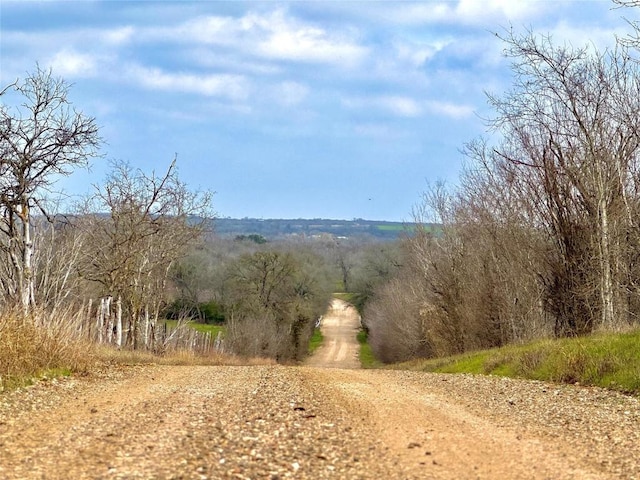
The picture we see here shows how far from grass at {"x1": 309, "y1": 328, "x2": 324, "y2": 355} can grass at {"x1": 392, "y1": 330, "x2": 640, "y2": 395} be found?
50.0m

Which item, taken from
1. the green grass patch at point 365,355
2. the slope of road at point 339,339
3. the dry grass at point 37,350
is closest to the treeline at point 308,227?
the slope of road at point 339,339

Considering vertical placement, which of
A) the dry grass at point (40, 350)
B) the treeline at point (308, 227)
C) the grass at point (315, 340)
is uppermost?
the treeline at point (308, 227)

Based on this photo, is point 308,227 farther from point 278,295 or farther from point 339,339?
point 278,295

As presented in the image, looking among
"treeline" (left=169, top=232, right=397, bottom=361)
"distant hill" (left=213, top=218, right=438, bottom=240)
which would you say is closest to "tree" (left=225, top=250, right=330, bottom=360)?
"treeline" (left=169, top=232, right=397, bottom=361)

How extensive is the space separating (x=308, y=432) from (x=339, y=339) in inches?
2744

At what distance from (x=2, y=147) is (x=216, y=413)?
8.78 meters

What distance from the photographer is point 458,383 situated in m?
12.5

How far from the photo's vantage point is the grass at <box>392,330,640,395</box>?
10760 mm

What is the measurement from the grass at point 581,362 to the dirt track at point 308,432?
0.80 metres

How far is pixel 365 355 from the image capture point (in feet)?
208

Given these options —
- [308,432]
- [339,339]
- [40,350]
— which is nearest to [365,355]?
[339,339]

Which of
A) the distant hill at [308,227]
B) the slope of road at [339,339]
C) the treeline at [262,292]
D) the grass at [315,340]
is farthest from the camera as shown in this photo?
the distant hill at [308,227]

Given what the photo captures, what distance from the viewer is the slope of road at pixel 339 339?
58219 millimetres

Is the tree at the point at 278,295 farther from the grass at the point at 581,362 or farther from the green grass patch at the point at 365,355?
the grass at the point at 581,362
